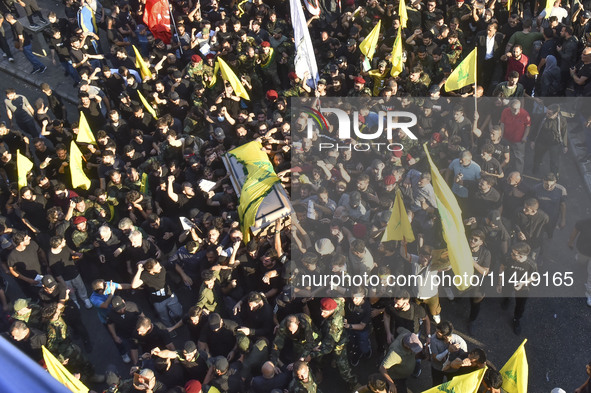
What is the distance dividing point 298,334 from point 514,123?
5.41 meters

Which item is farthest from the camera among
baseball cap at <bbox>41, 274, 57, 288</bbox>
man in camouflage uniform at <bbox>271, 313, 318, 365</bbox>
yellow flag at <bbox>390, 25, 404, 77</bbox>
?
yellow flag at <bbox>390, 25, 404, 77</bbox>

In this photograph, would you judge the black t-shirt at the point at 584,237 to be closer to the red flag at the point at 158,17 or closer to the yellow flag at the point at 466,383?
the yellow flag at the point at 466,383

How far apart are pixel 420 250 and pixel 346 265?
3.41 ft

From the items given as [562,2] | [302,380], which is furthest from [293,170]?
[562,2]

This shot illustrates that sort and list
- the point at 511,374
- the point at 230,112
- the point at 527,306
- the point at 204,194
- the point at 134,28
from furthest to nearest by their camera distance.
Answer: the point at 134,28 < the point at 230,112 < the point at 204,194 < the point at 527,306 < the point at 511,374

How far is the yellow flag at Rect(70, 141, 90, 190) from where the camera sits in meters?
10.3

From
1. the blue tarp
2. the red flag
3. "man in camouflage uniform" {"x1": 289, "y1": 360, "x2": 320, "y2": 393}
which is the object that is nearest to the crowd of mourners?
"man in camouflage uniform" {"x1": 289, "y1": 360, "x2": 320, "y2": 393}

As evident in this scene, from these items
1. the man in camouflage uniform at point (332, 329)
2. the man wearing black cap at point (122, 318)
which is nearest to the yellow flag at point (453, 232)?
the man in camouflage uniform at point (332, 329)

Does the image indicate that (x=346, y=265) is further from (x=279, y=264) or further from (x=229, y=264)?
(x=229, y=264)

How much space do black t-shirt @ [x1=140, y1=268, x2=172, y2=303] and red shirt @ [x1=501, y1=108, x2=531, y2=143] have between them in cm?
617

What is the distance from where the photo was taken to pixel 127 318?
8156 millimetres

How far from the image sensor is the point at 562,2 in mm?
13688

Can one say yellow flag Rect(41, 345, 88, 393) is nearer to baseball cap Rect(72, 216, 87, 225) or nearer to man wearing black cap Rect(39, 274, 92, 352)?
man wearing black cap Rect(39, 274, 92, 352)

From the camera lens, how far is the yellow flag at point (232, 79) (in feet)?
37.8
